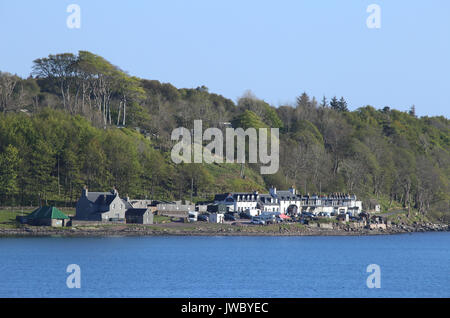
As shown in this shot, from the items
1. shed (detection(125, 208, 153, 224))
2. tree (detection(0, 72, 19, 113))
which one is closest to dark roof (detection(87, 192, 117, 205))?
shed (detection(125, 208, 153, 224))

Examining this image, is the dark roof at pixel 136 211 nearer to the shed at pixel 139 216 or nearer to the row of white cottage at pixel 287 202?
the shed at pixel 139 216

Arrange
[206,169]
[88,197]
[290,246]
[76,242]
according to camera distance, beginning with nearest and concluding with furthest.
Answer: [76,242]
[290,246]
[88,197]
[206,169]

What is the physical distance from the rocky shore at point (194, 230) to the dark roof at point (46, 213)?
4.89 ft

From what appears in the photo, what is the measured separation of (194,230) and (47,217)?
53.8ft

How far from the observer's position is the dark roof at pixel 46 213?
3162 inches

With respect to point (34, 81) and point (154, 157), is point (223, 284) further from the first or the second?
point (34, 81)

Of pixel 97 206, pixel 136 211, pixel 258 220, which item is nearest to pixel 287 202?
pixel 258 220

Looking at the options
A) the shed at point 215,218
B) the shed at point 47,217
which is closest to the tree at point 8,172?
the shed at point 47,217

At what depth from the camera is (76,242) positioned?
Answer: 237 ft

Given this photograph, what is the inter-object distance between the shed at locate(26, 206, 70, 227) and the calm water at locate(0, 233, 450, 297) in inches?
248

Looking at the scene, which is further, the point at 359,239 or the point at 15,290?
the point at 359,239
